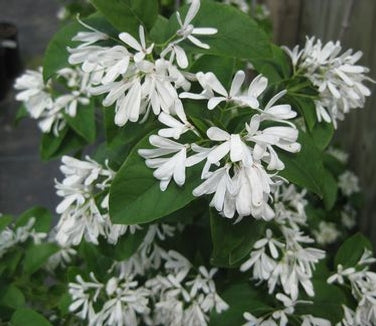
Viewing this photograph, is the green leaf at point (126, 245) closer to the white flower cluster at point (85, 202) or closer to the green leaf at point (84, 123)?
the white flower cluster at point (85, 202)

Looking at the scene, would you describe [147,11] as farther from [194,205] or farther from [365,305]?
[365,305]

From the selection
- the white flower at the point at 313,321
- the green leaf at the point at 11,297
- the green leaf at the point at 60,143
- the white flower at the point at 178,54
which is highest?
the white flower at the point at 178,54

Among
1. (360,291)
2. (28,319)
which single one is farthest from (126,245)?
(360,291)

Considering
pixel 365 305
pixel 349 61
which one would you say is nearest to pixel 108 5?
pixel 349 61

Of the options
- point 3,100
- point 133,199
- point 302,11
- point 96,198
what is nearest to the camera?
point 133,199

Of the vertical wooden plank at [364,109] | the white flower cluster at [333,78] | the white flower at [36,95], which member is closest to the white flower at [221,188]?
the white flower cluster at [333,78]
